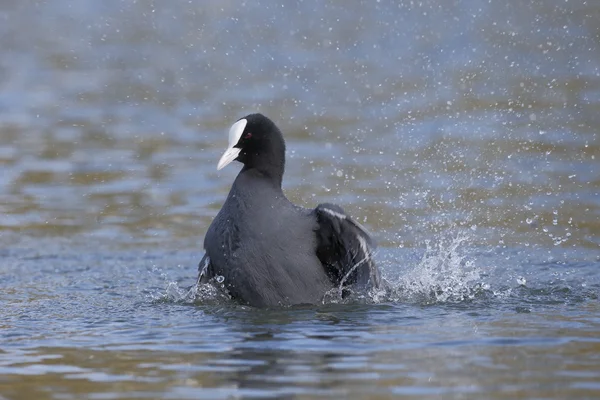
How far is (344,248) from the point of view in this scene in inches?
233

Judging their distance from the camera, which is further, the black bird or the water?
the black bird

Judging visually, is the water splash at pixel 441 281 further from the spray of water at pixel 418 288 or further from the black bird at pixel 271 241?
the black bird at pixel 271 241

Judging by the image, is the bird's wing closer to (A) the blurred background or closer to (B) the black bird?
(B) the black bird

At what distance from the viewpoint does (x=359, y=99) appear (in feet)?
39.3

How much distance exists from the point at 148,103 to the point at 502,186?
4.47m

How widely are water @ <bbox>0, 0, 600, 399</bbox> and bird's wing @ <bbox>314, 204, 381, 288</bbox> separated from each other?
0.14 metres

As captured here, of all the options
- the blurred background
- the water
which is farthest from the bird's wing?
the blurred background

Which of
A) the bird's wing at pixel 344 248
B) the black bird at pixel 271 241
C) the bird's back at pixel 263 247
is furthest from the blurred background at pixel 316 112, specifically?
the bird's back at pixel 263 247

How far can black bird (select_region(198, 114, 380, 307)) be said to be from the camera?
226 inches

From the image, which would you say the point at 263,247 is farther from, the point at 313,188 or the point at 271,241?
the point at 313,188

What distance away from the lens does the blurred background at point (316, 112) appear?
8.45m

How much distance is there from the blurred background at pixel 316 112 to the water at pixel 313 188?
0.03 metres

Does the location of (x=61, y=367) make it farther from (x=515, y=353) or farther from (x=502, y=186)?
(x=502, y=186)

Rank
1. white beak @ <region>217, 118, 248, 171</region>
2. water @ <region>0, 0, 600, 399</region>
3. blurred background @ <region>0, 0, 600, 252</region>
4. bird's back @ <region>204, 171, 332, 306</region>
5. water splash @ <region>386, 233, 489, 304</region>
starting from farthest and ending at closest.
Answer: blurred background @ <region>0, 0, 600, 252</region> → water splash @ <region>386, 233, 489, 304</region> → white beak @ <region>217, 118, 248, 171</region> → bird's back @ <region>204, 171, 332, 306</region> → water @ <region>0, 0, 600, 399</region>
